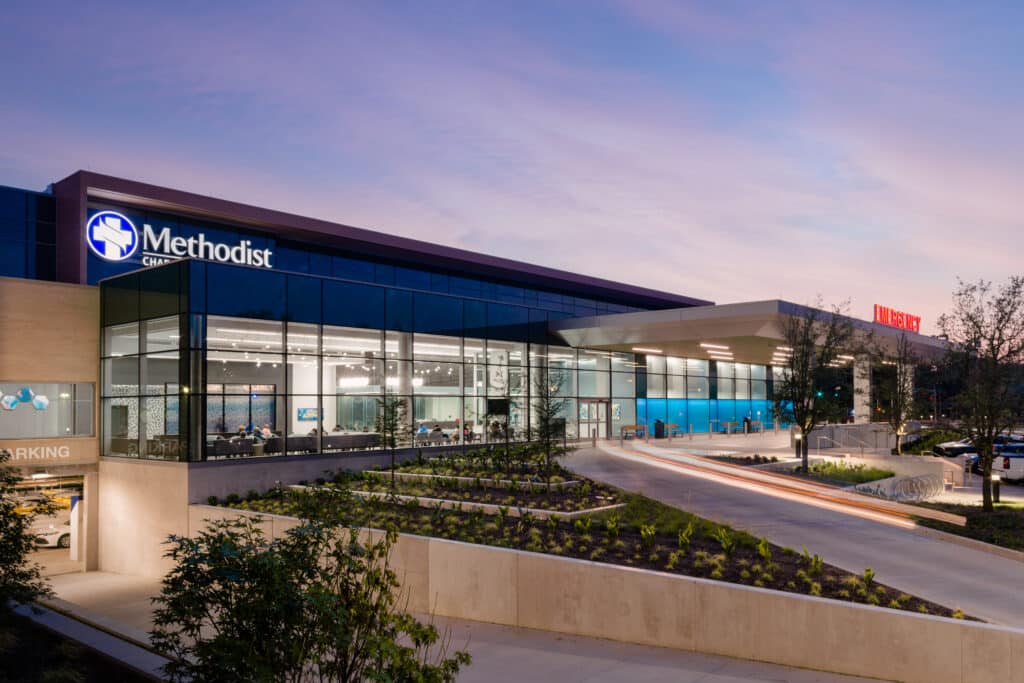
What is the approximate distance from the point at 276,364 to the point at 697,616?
16.5 m

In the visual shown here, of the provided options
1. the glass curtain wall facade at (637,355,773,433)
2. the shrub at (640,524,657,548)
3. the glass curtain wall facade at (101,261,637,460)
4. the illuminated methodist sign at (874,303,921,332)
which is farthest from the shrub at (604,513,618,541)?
the illuminated methodist sign at (874,303,921,332)

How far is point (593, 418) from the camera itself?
40312mm

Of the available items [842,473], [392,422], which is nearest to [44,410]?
[392,422]

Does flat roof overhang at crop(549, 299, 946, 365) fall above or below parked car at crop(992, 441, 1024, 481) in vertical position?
above

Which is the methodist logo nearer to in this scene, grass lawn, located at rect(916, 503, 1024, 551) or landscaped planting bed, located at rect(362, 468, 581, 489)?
landscaped planting bed, located at rect(362, 468, 581, 489)

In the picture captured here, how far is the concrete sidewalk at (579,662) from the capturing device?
992 centimetres

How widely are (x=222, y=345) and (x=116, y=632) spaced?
13.7m

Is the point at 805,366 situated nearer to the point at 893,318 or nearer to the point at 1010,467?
the point at 1010,467

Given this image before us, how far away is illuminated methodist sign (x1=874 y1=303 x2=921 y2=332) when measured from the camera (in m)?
44.5

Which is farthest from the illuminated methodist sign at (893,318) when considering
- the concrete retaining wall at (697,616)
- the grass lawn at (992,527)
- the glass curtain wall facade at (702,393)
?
the concrete retaining wall at (697,616)

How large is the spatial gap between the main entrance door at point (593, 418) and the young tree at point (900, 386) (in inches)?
540

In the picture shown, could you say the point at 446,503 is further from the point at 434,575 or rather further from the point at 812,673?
the point at 812,673

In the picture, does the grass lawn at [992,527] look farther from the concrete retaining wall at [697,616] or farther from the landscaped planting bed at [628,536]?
the concrete retaining wall at [697,616]

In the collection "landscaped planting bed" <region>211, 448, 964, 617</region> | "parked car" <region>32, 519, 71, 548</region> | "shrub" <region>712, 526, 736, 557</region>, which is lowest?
"parked car" <region>32, 519, 71, 548</region>
